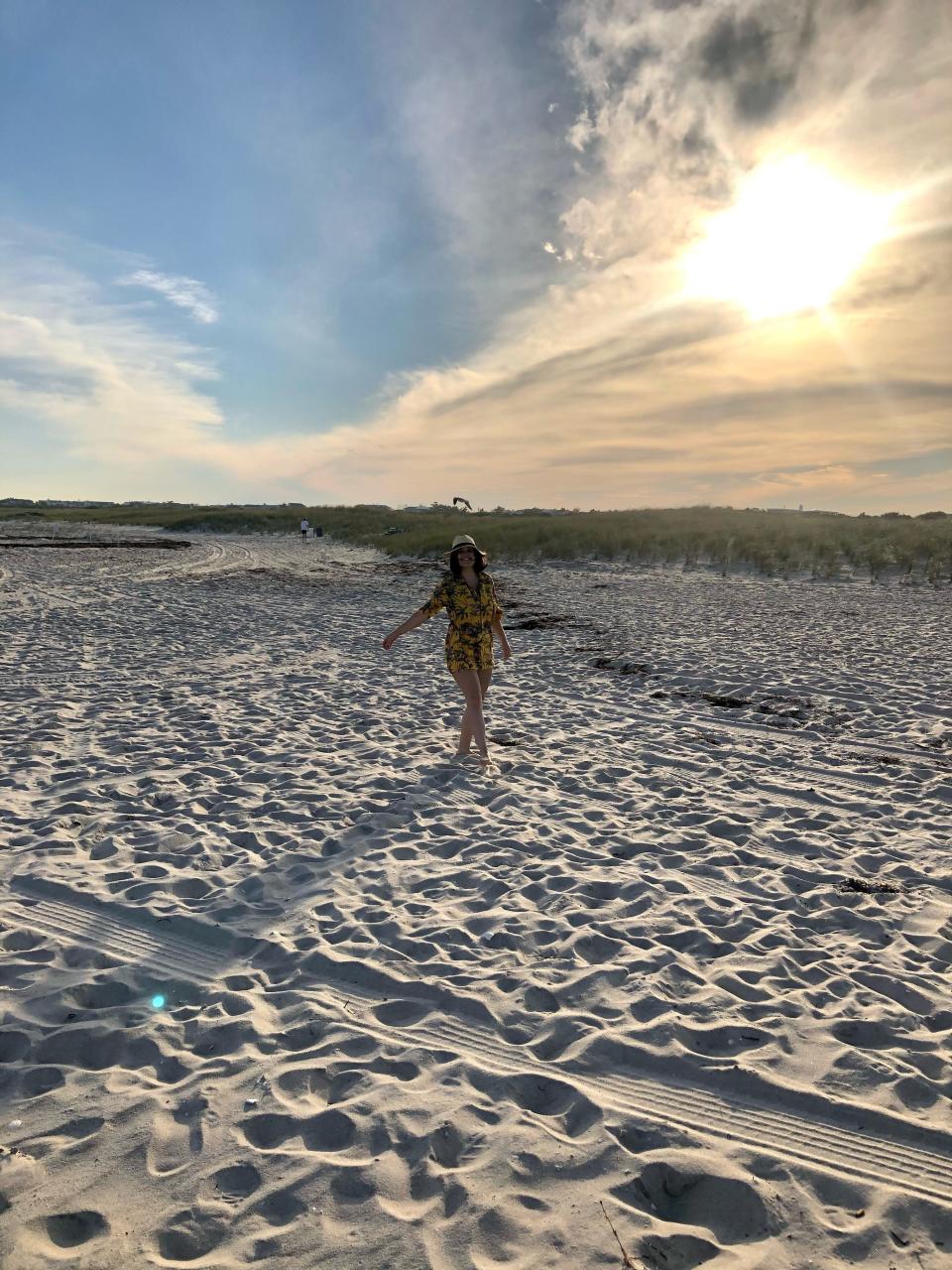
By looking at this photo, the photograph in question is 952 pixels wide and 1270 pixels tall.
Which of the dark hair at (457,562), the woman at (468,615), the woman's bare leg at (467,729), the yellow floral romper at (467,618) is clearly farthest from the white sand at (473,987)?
the dark hair at (457,562)

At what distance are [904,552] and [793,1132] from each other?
24.9 meters

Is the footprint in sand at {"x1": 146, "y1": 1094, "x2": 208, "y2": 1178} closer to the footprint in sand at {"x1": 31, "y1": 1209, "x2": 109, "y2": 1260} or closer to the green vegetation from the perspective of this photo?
the footprint in sand at {"x1": 31, "y1": 1209, "x2": 109, "y2": 1260}

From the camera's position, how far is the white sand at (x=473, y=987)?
255 centimetres

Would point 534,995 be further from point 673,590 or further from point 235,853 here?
point 673,590

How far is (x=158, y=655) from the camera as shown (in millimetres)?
11961

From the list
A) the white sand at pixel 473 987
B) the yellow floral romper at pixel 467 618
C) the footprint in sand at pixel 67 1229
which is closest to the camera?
the footprint in sand at pixel 67 1229

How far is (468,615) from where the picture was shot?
679 cm

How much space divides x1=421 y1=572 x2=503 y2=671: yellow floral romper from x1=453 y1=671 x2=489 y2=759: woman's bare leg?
0.28 ft

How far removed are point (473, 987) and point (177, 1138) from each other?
148cm

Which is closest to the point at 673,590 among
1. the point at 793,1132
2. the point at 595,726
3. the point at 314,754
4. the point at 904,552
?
the point at 904,552

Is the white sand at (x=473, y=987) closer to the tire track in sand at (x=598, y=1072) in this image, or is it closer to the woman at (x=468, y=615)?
the tire track in sand at (x=598, y=1072)

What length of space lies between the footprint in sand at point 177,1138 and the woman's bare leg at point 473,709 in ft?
13.9

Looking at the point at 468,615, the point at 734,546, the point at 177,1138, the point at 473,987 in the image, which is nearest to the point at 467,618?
the point at 468,615

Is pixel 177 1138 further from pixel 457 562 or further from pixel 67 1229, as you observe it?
pixel 457 562
